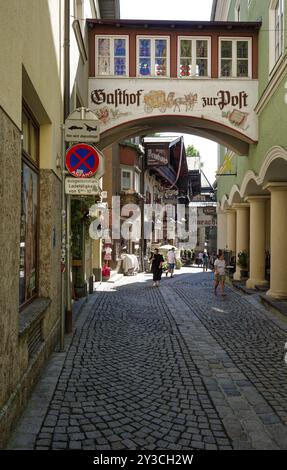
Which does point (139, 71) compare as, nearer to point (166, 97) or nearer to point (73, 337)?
point (166, 97)

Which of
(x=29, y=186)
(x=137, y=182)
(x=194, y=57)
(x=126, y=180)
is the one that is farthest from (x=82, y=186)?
(x=137, y=182)

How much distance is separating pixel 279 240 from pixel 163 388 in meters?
8.28

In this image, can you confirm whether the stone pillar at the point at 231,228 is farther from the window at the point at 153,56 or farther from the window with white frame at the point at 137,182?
the window at the point at 153,56

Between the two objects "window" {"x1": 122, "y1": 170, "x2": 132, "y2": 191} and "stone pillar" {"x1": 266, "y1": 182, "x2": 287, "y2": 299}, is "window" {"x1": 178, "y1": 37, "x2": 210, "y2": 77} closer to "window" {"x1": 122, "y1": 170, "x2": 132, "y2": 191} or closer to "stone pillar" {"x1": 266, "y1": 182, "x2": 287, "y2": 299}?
"stone pillar" {"x1": 266, "y1": 182, "x2": 287, "y2": 299}

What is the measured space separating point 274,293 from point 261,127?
5050mm

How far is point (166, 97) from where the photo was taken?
47.5ft

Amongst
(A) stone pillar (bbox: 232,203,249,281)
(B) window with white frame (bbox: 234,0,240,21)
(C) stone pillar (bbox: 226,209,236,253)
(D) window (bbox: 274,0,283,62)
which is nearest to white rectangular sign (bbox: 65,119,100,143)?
(D) window (bbox: 274,0,283,62)

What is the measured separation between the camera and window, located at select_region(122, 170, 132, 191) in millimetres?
27969

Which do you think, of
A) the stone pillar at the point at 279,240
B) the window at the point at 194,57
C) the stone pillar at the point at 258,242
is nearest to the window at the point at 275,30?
the window at the point at 194,57

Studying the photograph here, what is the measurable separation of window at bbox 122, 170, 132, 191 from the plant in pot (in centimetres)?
1078

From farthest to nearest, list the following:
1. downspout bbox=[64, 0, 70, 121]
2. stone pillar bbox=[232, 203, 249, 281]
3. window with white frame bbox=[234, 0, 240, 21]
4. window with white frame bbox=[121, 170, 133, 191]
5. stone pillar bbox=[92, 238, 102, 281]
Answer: window with white frame bbox=[121, 170, 133, 191], stone pillar bbox=[232, 203, 249, 281], stone pillar bbox=[92, 238, 102, 281], window with white frame bbox=[234, 0, 240, 21], downspout bbox=[64, 0, 70, 121]

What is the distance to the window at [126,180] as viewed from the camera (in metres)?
28.0

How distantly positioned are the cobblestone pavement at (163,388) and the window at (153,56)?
821cm
